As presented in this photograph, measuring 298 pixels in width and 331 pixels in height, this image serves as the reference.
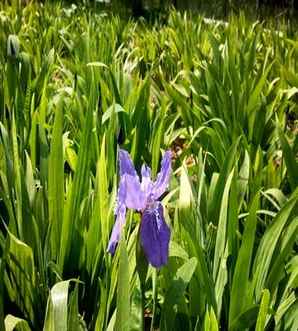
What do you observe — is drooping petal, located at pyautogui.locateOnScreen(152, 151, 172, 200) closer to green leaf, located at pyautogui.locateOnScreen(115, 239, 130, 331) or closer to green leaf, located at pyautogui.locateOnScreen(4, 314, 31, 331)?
green leaf, located at pyautogui.locateOnScreen(115, 239, 130, 331)

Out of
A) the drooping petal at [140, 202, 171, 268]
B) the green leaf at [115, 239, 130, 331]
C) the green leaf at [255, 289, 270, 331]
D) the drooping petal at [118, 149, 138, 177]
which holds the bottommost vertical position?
the green leaf at [255, 289, 270, 331]

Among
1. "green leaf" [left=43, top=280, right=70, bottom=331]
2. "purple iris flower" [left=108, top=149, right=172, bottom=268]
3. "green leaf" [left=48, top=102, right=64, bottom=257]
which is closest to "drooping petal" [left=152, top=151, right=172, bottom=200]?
"purple iris flower" [left=108, top=149, right=172, bottom=268]

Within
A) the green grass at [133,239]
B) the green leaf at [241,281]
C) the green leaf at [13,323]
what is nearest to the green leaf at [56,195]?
the green grass at [133,239]

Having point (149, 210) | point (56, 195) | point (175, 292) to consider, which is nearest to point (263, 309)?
point (175, 292)

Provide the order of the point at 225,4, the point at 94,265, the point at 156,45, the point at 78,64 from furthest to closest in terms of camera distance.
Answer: the point at 225,4, the point at 156,45, the point at 78,64, the point at 94,265

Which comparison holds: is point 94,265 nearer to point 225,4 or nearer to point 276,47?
point 276,47

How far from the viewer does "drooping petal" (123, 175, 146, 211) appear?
0.55 m

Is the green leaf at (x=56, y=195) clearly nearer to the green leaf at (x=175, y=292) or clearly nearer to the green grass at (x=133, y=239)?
the green grass at (x=133, y=239)

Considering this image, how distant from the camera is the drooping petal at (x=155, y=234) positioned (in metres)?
0.55

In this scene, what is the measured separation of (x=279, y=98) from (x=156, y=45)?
143cm

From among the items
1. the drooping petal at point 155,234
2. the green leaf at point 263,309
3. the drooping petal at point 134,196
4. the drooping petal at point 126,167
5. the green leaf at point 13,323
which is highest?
the drooping petal at point 126,167

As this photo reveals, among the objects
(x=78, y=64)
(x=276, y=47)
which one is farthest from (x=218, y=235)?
(x=276, y=47)

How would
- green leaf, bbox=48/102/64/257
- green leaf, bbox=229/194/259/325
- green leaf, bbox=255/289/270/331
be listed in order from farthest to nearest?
1. green leaf, bbox=48/102/64/257
2. green leaf, bbox=229/194/259/325
3. green leaf, bbox=255/289/270/331

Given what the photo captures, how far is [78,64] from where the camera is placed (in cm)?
210
